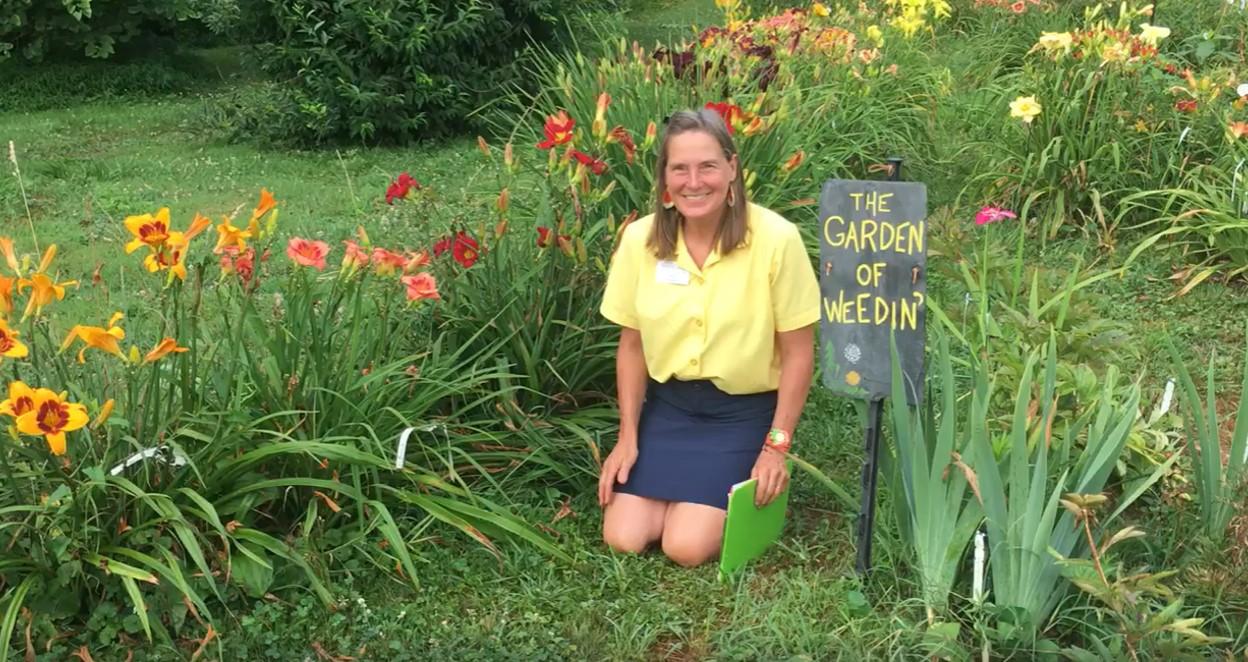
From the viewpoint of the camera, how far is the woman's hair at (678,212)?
2.83 meters

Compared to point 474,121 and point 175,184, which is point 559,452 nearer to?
point 175,184

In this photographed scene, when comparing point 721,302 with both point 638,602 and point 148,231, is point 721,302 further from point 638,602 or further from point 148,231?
point 148,231

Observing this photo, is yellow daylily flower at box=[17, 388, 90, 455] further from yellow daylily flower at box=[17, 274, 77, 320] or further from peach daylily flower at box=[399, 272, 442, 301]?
peach daylily flower at box=[399, 272, 442, 301]

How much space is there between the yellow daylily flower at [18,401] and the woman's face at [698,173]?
1.52 metres

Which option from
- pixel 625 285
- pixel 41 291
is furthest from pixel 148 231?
pixel 625 285

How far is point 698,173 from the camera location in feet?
9.22

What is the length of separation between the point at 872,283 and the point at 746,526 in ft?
2.39

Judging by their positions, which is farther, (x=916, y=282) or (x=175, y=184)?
(x=175, y=184)

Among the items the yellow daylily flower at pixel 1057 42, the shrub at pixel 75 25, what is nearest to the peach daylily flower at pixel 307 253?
the yellow daylily flower at pixel 1057 42

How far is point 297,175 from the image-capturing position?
722 cm

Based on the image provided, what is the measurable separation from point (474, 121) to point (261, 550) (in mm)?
5840

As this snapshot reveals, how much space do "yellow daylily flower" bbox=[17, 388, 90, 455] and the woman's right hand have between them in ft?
4.32

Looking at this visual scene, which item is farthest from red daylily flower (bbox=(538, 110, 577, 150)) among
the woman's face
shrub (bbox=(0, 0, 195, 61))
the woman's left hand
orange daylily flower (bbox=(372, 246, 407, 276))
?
shrub (bbox=(0, 0, 195, 61))

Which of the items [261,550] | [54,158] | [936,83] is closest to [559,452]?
[261,550]
